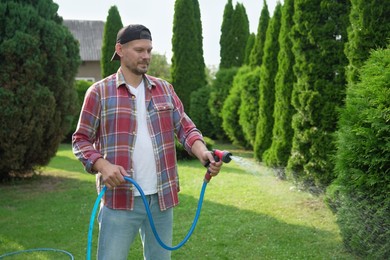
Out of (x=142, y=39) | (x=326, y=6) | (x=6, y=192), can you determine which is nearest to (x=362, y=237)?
(x=142, y=39)

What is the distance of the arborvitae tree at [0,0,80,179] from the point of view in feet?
25.1

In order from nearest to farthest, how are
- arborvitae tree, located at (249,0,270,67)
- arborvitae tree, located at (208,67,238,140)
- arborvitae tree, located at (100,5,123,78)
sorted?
arborvitae tree, located at (249,0,270,67) → arborvitae tree, located at (208,67,238,140) → arborvitae tree, located at (100,5,123,78)

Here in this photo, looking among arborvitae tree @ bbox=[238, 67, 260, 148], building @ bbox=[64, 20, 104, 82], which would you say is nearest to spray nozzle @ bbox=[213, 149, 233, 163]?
arborvitae tree @ bbox=[238, 67, 260, 148]

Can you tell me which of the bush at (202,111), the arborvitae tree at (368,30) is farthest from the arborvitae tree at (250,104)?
the arborvitae tree at (368,30)

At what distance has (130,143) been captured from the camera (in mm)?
2674

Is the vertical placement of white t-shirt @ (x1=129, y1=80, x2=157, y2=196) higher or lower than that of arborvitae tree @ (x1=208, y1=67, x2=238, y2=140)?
higher

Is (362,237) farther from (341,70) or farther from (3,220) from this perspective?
(3,220)

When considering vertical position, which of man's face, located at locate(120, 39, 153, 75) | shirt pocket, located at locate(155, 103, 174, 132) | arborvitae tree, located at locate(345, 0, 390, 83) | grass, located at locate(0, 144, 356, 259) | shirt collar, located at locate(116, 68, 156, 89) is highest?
arborvitae tree, located at locate(345, 0, 390, 83)

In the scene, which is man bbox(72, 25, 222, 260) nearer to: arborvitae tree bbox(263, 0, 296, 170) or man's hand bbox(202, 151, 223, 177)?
man's hand bbox(202, 151, 223, 177)

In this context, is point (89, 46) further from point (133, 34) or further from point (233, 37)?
point (133, 34)

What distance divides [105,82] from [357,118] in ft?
7.87

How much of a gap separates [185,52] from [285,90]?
10.1 m

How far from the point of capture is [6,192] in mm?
7781

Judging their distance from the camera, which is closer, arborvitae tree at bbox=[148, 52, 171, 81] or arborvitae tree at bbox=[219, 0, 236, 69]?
arborvitae tree at bbox=[219, 0, 236, 69]
